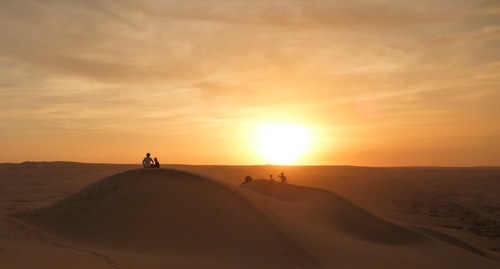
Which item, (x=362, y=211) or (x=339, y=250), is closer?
(x=339, y=250)

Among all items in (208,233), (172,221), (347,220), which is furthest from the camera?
(347,220)

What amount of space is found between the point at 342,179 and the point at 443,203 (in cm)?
1604

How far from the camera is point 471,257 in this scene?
16.9 m

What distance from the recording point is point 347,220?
20.4 metres

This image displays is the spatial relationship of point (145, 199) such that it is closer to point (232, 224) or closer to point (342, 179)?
point (232, 224)

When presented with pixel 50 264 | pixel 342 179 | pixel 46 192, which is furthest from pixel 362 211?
pixel 342 179

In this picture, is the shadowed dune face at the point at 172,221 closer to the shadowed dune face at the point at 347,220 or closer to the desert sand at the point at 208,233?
the desert sand at the point at 208,233

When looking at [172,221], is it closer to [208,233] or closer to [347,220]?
[208,233]

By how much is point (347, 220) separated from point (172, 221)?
881 centimetres

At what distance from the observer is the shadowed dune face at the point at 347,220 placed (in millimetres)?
18750

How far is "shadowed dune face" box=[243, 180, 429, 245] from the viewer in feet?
61.5

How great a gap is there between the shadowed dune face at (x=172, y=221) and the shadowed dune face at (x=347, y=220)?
4.45m

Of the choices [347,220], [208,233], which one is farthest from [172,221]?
[347,220]

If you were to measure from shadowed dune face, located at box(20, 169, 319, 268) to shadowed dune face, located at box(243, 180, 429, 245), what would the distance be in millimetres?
4451
